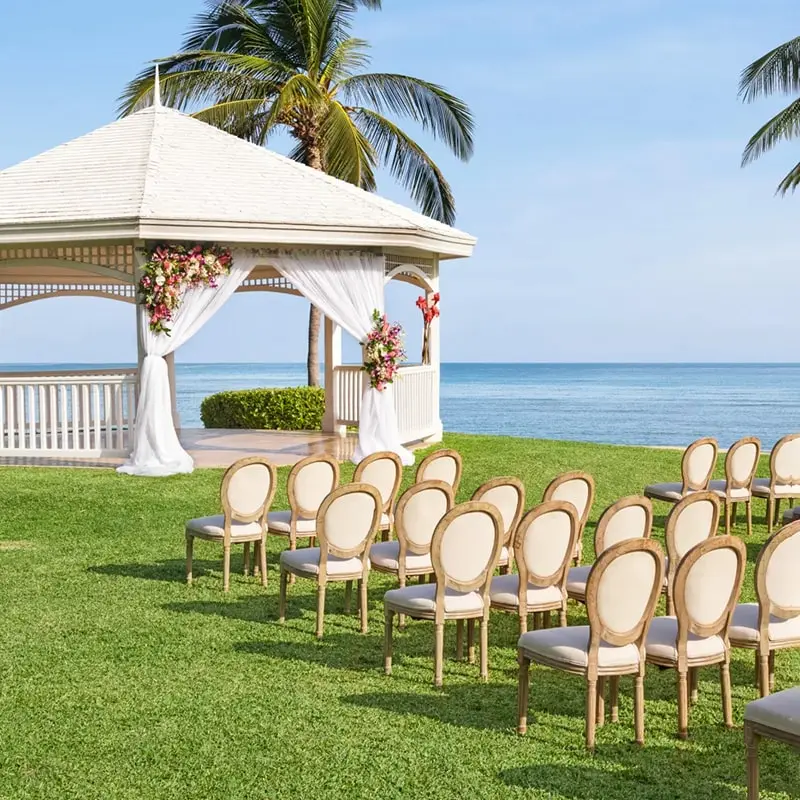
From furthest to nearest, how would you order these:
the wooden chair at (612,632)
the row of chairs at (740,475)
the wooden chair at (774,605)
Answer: the row of chairs at (740,475), the wooden chair at (774,605), the wooden chair at (612,632)

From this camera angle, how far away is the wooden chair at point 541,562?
589cm

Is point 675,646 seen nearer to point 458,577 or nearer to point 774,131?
point 458,577

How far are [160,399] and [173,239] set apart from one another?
200 centimetres

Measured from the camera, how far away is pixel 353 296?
48.0 ft

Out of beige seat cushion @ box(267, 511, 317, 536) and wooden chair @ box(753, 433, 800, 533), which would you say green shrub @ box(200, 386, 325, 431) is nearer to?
wooden chair @ box(753, 433, 800, 533)

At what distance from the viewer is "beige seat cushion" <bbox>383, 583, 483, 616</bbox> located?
5898 mm

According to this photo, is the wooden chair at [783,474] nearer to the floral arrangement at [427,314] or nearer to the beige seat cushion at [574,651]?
the beige seat cushion at [574,651]

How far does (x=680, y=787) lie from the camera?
Result: 4.46 meters

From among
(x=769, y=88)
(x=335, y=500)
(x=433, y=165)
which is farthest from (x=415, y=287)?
(x=335, y=500)

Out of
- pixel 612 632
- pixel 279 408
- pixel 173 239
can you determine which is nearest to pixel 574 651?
pixel 612 632

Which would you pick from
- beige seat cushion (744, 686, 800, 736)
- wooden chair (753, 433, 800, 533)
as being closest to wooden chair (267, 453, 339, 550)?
beige seat cushion (744, 686, 800, 736)

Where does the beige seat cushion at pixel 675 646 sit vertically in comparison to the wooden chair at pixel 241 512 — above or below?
below

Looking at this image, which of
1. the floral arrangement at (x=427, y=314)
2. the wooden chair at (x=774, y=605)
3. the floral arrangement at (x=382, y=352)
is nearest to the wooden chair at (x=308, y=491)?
the wooden chair at (x=774, y=605)

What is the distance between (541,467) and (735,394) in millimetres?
65355
